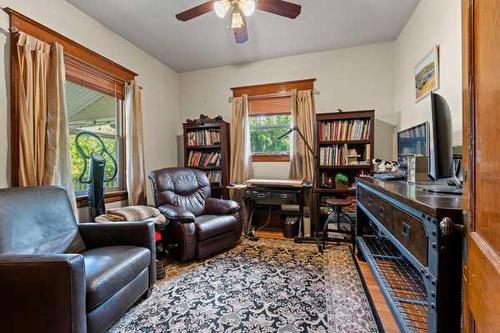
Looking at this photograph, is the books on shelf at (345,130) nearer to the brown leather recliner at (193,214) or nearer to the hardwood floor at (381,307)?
the brown leather recliner at (193,214)

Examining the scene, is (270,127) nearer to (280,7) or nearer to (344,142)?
(344,142)

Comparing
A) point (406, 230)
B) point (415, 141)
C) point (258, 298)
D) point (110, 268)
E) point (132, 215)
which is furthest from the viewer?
point (132, 215)

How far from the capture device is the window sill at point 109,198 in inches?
98.4

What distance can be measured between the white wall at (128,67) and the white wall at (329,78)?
67 centimetres

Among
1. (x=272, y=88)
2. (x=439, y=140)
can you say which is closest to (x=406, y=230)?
(x=439, y=140)

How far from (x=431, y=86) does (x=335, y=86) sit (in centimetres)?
141

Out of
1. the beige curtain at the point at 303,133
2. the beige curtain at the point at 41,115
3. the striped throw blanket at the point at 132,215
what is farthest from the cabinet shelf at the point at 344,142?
the beige curtain at the point at 41,115

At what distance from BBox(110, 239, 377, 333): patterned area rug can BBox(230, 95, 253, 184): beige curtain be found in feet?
4.66

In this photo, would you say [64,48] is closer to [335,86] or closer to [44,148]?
[44,148]

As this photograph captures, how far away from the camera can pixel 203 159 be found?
3.95m

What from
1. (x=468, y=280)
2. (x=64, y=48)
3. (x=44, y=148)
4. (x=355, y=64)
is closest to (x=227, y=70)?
(x=355, y=64)

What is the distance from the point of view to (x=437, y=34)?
2.13 m

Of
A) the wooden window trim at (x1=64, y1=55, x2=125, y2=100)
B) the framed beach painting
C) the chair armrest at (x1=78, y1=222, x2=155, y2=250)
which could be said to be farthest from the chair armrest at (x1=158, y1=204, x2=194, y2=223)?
the framed beach painting

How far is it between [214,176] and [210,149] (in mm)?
452
